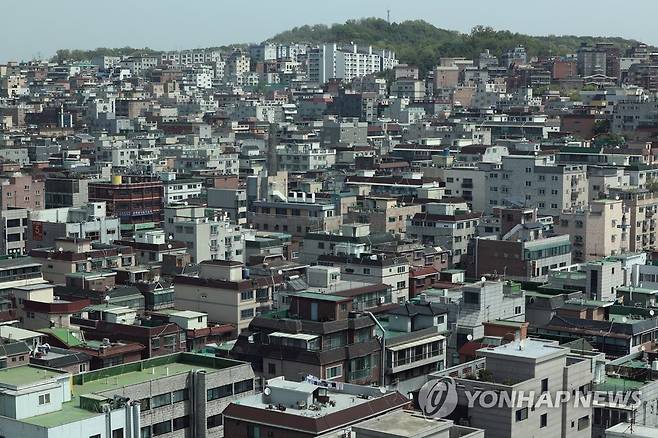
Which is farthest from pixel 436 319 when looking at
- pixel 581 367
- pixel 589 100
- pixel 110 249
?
pixel 589 100

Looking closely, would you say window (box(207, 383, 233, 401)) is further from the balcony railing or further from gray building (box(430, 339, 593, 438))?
the balcony railing

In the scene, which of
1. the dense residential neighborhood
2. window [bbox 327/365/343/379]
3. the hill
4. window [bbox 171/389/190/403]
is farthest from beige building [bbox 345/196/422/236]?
the hill

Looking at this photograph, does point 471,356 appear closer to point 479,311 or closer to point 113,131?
point 479,311

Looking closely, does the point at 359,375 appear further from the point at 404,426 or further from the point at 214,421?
the point at 404,426

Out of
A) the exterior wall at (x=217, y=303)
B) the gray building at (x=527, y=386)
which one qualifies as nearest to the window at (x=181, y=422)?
the gray building at (x=527, y=386)

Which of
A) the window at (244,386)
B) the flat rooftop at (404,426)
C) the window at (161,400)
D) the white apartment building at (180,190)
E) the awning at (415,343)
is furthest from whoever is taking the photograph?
the white apartment building at (180,190)

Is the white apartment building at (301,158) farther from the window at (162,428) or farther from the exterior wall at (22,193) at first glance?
the window at (162,428)
